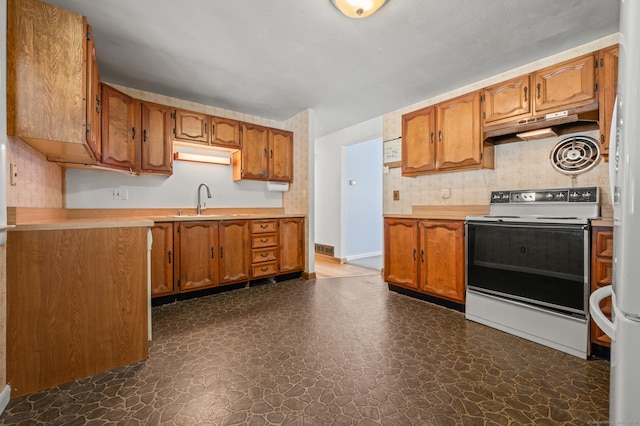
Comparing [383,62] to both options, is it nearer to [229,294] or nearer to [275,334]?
[275,334]

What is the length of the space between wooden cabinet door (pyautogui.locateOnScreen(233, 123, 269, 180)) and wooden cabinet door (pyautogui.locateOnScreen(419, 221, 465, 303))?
→ 2236 millimetres

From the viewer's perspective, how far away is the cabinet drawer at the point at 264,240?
11.5ft

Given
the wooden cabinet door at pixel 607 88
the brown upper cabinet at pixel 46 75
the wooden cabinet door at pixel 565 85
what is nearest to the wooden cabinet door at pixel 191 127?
the brown upper cabinet at pixel 46 75

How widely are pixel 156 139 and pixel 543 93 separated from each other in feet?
12.4

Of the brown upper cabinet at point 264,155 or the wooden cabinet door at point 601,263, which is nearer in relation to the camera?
the wooden cabinet door at point 601,263

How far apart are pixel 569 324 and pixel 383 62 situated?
2593 mm

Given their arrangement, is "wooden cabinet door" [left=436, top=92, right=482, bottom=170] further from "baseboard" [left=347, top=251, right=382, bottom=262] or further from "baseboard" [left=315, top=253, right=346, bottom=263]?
"baseboard" [left=347, top=251, right=382, bottom=262]

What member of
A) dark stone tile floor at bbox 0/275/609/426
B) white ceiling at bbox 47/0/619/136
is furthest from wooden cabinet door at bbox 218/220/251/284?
white ceiling at bbox 47/0/619/136

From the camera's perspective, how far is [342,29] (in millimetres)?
2215

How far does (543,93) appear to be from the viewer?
233 centimetres

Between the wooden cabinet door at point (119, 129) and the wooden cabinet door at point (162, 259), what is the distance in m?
0.77

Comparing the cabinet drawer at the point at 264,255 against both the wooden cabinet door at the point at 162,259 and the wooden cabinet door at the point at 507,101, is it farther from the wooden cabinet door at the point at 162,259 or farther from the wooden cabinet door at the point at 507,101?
the wooden cabinet door at the point at 507,101

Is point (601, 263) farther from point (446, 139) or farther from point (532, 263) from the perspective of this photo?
point (446, 139)

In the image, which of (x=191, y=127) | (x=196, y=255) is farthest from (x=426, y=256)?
(x=191, y=127)
